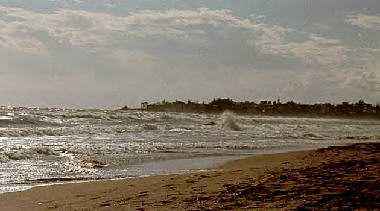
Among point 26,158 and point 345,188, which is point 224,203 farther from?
point 26,158

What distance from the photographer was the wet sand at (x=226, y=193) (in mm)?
5754

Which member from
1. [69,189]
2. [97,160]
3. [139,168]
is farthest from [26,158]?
[69,189]

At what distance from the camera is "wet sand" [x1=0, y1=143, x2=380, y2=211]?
5.75m

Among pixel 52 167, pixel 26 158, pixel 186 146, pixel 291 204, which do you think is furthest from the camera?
pixel 186 146

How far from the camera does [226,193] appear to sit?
22.1 feet

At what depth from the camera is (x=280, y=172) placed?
8.79m

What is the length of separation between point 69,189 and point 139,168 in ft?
12.2

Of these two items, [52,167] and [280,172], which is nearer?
[280,172]

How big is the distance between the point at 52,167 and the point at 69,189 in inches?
143

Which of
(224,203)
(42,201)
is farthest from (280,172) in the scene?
(42,201)

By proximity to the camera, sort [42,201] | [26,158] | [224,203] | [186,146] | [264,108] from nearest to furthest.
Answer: [224,203], [42,201], [26,158], [186,146], [264,108]

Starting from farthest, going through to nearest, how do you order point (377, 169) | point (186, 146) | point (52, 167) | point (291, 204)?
point (186, 146) < point (52, 167) < point (377, 169) < point (291, 204)

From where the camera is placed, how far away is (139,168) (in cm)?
1213

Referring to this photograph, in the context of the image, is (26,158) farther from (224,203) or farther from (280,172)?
(224,203)
